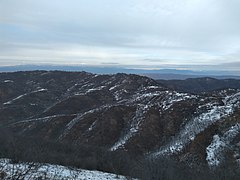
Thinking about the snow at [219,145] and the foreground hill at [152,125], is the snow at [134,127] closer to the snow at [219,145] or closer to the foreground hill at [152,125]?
the foreground hill at [152,125]

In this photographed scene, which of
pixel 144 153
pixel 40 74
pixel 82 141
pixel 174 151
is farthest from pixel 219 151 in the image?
pixel 40 74

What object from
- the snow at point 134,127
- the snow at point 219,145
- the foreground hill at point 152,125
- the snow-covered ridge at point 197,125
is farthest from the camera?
the snow at point 134,127

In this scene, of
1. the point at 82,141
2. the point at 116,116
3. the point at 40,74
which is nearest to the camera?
the point at 82,141

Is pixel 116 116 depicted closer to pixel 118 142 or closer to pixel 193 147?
pixel 118 142

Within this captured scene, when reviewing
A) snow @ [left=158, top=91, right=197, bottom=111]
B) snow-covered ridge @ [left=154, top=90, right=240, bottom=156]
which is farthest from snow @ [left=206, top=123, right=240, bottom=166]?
snow @ [left=158, top=91, right=197, bottom=111]

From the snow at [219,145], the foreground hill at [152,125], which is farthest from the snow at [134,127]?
the snow at [219,145]
